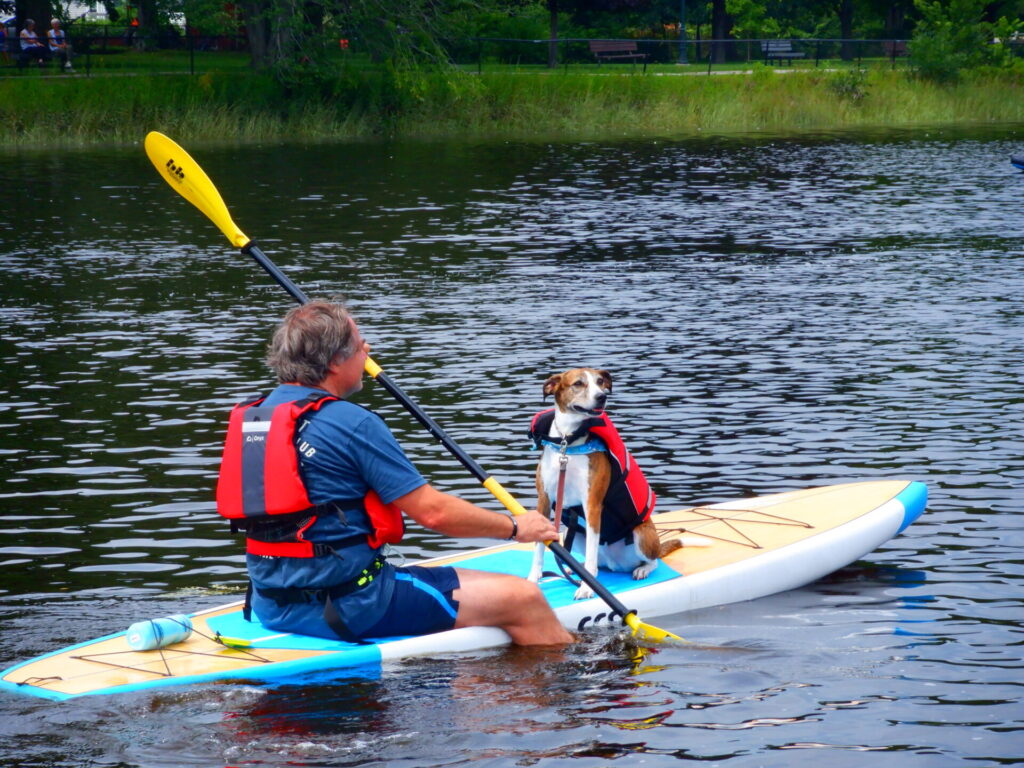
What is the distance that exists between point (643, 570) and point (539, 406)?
3.97 metres

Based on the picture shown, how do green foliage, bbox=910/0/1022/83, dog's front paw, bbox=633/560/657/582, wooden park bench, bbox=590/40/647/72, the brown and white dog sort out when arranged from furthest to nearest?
wooden park bench, bbox=590/40/647/72 → green foliage, bbox=910/0/1022/83 → dog's front paw, bbox=633/560/657/582 → the brown and white dog

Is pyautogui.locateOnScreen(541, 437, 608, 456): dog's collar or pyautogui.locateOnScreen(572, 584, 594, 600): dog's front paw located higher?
pyautogui.locateOnScreen(541, 437, 608, 456): dog's collar

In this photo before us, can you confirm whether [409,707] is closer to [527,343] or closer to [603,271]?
[527,343]

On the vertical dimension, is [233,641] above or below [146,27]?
below

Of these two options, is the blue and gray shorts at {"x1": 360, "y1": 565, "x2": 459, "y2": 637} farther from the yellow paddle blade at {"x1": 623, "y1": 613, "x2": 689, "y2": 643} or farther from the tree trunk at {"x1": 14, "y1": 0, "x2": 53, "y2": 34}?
the tree trunk at {"x1": 14, "y1": 0, "x2": 53, "y2": 34}

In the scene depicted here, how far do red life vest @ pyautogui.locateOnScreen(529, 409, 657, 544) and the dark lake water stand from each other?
556mm

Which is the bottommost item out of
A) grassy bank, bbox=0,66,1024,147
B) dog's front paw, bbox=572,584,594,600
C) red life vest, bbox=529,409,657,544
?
dog's front paw, bbox=572,584,594,600

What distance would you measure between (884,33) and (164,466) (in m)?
59.3

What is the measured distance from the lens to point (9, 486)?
8.91 m

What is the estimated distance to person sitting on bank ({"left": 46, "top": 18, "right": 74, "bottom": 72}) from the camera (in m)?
38.9

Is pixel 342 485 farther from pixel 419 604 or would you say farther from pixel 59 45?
pixel 59 45

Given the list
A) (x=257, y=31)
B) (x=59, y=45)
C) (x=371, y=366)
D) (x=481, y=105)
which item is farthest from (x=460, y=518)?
(x=59, y=45)

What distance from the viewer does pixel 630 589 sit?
A: 6.69 metres

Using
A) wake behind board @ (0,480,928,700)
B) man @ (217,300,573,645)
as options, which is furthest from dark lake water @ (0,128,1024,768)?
man @ (217,300,573,645)
